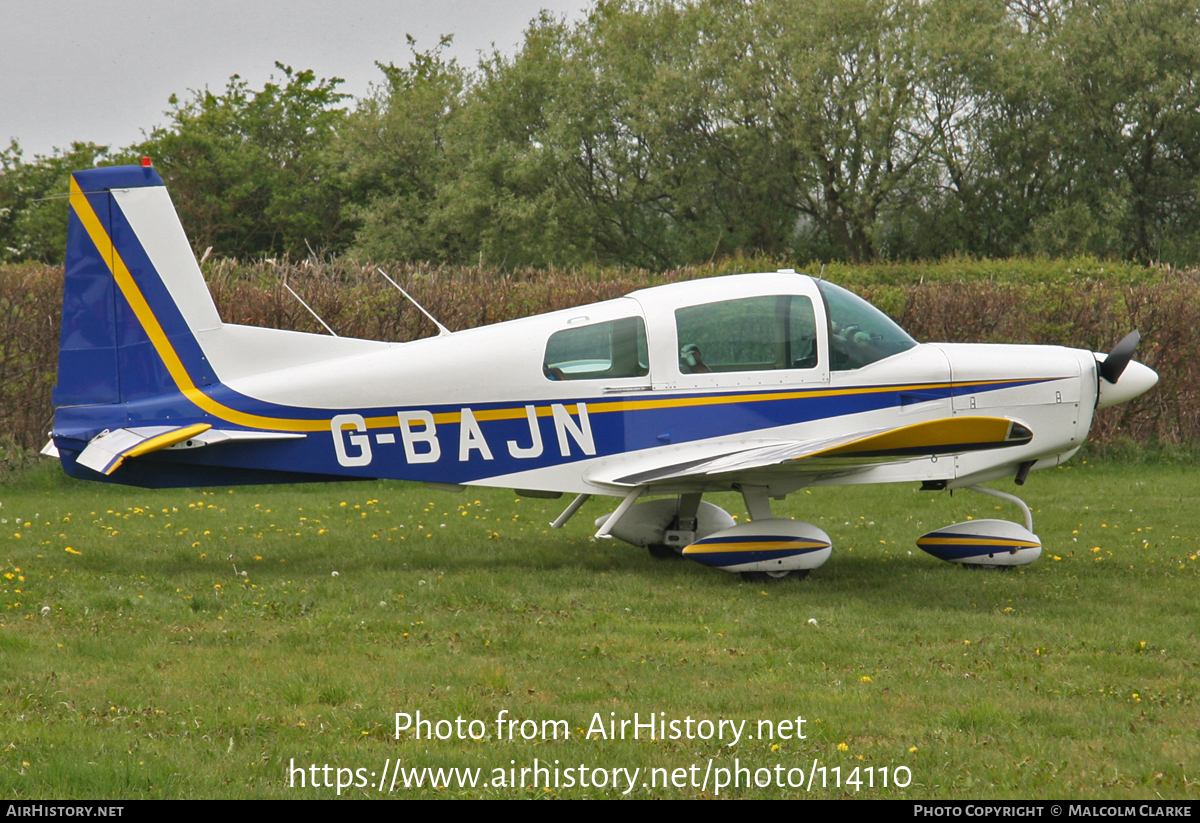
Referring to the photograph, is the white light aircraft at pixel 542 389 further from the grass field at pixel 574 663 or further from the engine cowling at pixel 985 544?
the grass field at pixel 574 663

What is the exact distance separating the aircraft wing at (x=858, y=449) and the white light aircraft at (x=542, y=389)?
0.36 ft

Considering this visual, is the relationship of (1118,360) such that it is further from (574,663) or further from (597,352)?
(574,663)

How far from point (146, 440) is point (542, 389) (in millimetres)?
2852

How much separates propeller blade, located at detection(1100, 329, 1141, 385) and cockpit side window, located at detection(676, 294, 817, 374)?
2184mm

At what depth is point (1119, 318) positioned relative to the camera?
48.3 feet

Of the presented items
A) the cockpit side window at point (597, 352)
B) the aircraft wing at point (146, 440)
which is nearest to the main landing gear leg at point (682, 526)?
the cockpit side window at point (597, 352)

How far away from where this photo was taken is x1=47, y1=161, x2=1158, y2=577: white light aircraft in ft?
26.5

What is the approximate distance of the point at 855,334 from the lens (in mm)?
8141

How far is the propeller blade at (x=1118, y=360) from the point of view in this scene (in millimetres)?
7996

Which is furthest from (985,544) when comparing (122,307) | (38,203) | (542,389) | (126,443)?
(38,203)

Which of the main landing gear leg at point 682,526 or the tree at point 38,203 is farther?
the tree at point 38,203

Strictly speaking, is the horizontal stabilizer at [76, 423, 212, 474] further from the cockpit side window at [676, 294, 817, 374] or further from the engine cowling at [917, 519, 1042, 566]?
the engine cowling at [917, 519, 1042, 566]

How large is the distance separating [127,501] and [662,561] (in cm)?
656
